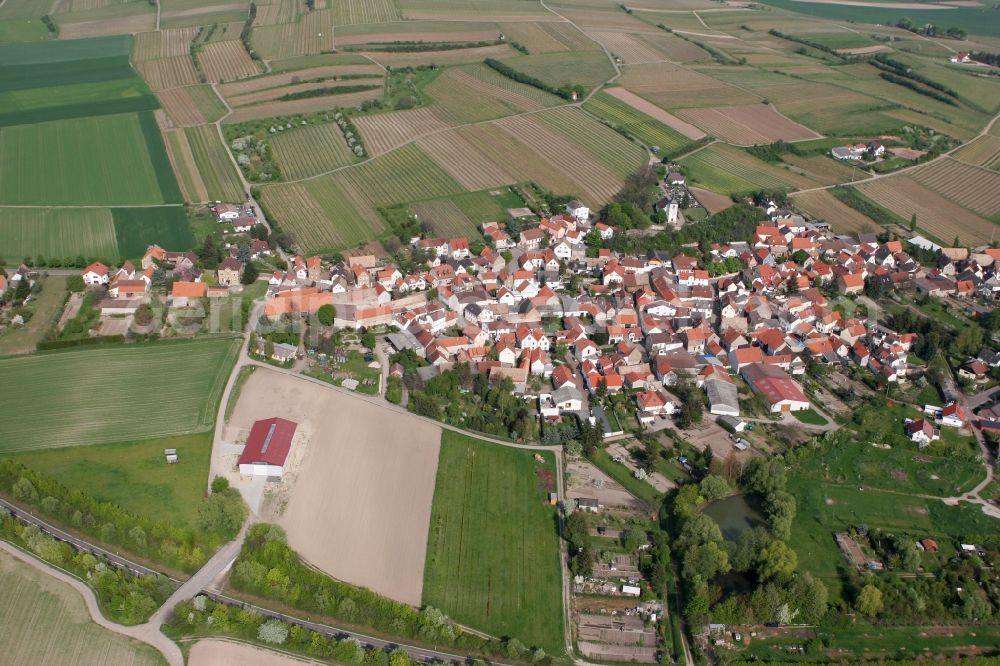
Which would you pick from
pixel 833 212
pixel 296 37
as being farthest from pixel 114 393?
pixel 296 37

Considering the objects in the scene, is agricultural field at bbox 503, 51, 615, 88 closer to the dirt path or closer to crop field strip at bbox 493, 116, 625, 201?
crop field strip at bbox 493, 116, 625, 201

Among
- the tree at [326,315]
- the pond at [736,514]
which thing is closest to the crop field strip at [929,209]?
the pond at [736,514]

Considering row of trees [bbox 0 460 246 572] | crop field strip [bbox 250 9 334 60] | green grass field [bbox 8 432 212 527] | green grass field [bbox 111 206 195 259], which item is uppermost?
crop field strip [bbox 250 9 334 60]

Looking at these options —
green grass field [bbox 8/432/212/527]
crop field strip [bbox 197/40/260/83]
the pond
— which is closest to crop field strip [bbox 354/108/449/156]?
crop field strip [bbox 197/40/260/83]

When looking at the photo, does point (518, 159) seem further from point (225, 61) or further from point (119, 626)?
point (119, 626)

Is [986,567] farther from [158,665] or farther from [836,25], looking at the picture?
[836,25]

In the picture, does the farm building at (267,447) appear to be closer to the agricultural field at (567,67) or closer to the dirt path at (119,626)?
the dirt path at (119,626)

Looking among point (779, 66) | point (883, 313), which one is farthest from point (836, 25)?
point (883, 313)
